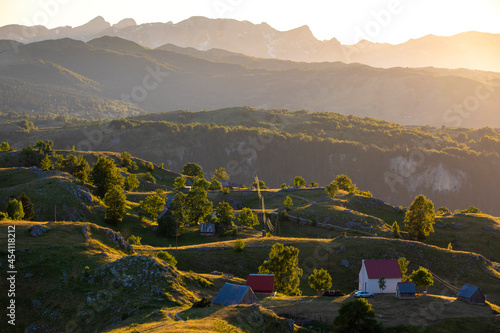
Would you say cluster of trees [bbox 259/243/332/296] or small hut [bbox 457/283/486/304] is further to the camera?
cluster of trees [bbox 259/243/332/296]

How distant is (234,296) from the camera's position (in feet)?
191

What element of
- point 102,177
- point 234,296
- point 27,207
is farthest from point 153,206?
point 234,296

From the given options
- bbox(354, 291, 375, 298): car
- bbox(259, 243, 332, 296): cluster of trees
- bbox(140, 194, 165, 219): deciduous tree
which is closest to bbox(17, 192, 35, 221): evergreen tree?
bbox(140, 194, 165, 219): deciduous tree

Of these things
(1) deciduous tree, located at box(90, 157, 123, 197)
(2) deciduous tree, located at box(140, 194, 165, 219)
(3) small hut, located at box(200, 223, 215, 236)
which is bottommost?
(3) small hut, located at box(200, 223, 215, 236)

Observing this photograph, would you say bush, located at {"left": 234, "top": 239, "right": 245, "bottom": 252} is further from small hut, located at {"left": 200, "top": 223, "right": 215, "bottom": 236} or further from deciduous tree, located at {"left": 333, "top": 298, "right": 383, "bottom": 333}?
deciduous tree, located at {"left": 333, "top": 298, "right": 383, "bottom": 333}

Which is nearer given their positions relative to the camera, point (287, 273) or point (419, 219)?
point (287, 273)

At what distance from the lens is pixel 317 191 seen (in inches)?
6939

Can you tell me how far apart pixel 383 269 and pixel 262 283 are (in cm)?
2400

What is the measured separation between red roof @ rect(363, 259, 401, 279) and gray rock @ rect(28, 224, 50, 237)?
56961 millimetres

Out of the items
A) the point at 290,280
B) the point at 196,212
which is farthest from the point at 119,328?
the point at 196,212

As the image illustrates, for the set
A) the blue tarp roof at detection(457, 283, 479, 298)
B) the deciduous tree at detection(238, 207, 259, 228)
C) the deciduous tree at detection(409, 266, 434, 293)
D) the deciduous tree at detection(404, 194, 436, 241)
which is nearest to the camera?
the blue tarp roof at detection(457, 283, 479, 298)

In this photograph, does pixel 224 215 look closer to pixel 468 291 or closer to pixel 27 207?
pixel 27 207

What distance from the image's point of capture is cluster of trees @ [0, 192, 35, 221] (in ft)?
273

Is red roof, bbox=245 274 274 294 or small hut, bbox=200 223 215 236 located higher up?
red roof, bbox=245 274 274 294
